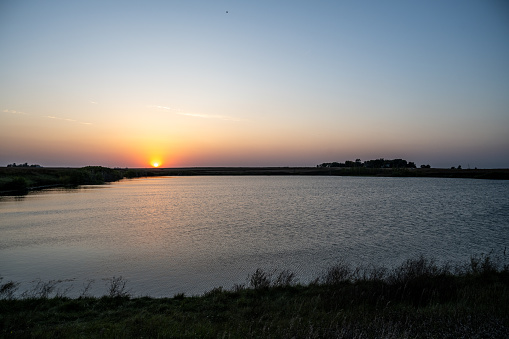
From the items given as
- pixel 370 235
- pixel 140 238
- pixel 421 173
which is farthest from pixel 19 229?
pixel 421 173

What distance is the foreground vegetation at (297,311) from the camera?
6.63m

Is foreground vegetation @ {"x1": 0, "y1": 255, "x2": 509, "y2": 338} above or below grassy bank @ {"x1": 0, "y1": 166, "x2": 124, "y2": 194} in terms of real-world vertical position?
below

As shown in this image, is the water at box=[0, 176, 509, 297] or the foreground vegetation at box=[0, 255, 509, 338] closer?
the foreground vegetation at box=[0, 255, 509, 338]

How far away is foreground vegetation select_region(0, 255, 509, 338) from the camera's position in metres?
6.63

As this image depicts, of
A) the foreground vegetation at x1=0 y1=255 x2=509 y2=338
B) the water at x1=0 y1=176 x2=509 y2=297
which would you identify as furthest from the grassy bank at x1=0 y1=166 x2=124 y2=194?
the foreground vegetation at x1=0 y1=255 x2=509 y2=338

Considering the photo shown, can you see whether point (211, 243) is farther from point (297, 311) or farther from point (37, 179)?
point (37, 179)

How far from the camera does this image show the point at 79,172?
85375 millimetres

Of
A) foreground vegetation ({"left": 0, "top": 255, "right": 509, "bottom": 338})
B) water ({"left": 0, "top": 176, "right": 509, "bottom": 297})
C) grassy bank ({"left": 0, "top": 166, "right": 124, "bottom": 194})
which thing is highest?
grassy bank ({"left": 0, "top": 166, "right": 124, "bottom": 194})

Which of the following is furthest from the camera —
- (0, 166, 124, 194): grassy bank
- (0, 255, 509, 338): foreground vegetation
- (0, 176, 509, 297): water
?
(0, 166, 124, 194): grassy bank

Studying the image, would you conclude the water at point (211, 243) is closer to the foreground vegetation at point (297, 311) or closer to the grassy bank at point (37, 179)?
the foreground vegetation at point (297, 311)

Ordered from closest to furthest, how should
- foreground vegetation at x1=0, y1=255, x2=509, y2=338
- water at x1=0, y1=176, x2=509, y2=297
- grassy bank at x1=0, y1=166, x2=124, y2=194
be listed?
foreground vegetation at x1=0, y1=255, x2=509, y2=338, water at x1=0, y1=176, x2=509, y2=297, grassy bank at x1=0, y1=166, x2=124, y2=194

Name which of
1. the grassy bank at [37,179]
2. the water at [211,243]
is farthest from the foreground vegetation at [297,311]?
the grassy bank at [37,179]

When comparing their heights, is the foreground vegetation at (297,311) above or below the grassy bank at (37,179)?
below

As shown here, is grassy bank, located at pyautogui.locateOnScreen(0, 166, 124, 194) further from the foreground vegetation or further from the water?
the foreground vegetation
